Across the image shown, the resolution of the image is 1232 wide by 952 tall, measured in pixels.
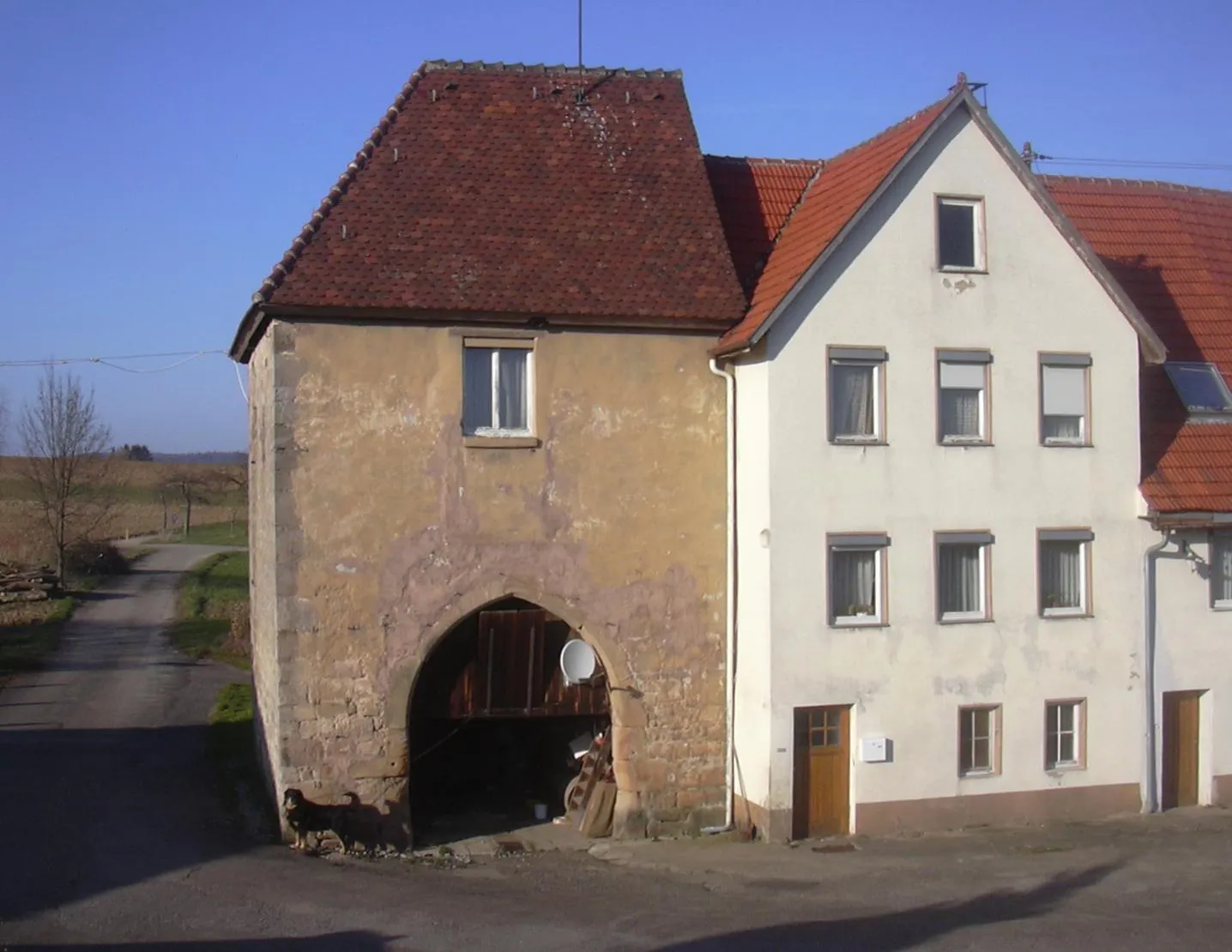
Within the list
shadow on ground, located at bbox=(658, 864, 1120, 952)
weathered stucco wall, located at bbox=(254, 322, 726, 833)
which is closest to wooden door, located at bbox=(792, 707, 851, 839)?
weathered stucco wall, located at bbox=(254, 322, 726, 833)

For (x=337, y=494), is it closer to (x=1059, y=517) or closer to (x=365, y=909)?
(x=365, y=909)

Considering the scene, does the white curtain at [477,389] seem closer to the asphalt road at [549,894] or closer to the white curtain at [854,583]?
the white curtain at [854,583]

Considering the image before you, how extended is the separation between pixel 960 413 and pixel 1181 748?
5719 millimetres

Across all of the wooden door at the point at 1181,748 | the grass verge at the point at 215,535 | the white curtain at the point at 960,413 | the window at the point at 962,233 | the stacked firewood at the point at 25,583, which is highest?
the window at the point at 962,233

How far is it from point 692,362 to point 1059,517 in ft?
17.6

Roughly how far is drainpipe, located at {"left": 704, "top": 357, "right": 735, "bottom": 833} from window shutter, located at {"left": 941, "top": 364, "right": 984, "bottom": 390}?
279cm

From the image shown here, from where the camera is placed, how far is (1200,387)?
20.1 metres

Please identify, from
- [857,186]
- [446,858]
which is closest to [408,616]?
[446,858]

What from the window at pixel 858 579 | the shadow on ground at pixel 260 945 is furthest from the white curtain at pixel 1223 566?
the shadow on ground at pixel 260 945

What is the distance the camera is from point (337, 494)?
16781 millimetres

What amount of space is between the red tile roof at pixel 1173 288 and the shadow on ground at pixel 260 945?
1186cm

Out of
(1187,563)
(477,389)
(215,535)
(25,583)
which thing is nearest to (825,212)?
(477,389)

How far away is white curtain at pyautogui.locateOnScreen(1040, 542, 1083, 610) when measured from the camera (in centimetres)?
1844

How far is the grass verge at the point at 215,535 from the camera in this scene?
67.3 m
